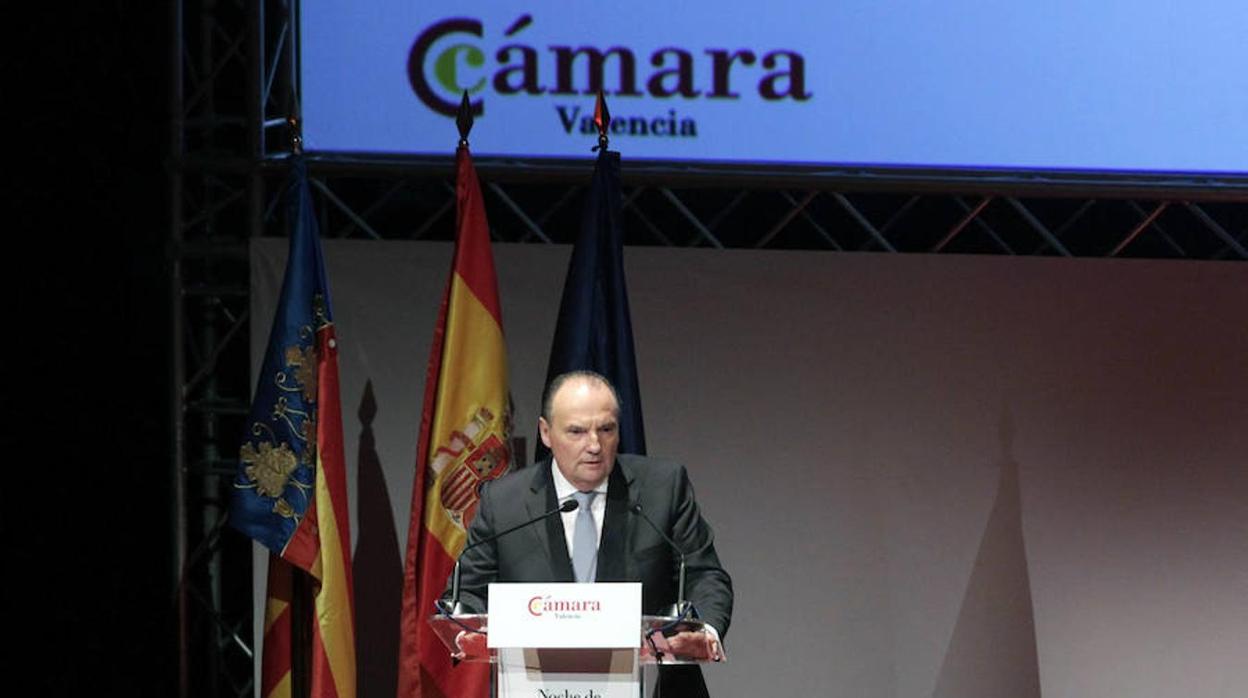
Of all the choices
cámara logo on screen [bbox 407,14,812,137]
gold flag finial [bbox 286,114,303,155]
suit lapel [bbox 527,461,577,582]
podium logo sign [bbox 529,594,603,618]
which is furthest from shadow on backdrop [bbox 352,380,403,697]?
podium logo sign [bbox 529,594,603,618]

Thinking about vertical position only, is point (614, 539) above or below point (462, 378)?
below

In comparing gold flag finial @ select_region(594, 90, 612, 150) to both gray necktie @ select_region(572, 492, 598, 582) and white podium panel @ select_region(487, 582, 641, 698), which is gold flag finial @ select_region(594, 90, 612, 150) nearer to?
gray necktie @ select_region(572, 492, 598, 582)

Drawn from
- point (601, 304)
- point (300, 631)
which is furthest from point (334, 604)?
point (601, 304)

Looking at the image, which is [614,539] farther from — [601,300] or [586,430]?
[601,300]

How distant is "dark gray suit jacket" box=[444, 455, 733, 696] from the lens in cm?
363

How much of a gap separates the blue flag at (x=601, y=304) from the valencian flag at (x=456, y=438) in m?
0.18

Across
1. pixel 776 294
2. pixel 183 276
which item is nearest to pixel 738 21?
pixel 776 294

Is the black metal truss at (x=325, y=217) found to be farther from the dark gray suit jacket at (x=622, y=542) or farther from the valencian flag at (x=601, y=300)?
the dark gray suit jacket at (x=622, y=542)

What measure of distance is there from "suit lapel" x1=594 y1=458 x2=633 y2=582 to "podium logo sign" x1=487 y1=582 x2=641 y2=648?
0.54 meters

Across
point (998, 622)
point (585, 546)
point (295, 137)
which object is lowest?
point (998, 622)

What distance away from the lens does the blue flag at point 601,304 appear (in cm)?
503

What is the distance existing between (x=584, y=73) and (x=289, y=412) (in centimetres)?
144

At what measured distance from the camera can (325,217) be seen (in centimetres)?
571

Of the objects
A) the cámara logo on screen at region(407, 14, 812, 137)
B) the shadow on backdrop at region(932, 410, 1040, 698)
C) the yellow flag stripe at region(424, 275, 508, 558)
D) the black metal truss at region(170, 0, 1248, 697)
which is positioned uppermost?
the cámara logo on screen at region(407, 14, 812, 137)
